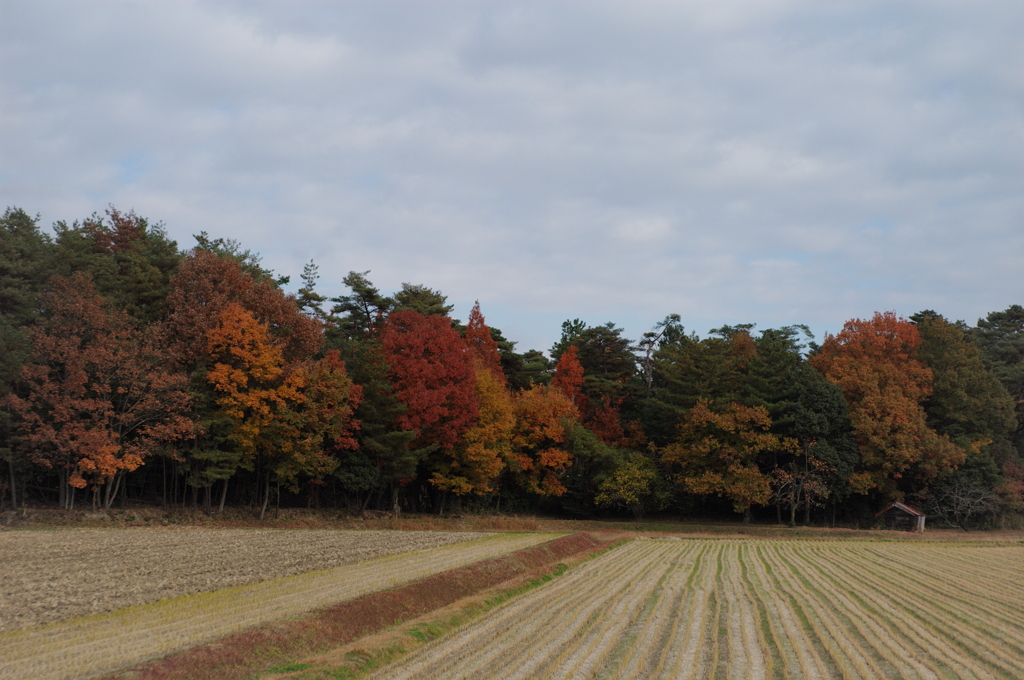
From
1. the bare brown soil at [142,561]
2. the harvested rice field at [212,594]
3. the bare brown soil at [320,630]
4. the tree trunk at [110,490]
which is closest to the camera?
the bare brown soil at [320,630]

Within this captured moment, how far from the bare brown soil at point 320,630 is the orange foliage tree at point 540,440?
33.4 metres

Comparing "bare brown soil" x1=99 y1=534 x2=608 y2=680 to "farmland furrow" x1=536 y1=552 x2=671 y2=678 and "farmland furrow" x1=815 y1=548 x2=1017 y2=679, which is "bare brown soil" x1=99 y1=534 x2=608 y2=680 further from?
"farmland furrow" x1=815 y1=548 x2=1017 y2=679

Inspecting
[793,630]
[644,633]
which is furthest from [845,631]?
[644,633]

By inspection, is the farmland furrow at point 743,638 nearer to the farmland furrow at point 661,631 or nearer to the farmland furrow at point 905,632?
the farmland furrow at point 661,631

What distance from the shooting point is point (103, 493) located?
135ft

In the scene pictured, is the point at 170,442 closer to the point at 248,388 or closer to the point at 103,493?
the point at 248,388

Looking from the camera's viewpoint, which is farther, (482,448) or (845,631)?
(482,448)

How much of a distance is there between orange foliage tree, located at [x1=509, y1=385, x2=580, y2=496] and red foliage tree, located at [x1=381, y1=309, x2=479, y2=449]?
823 cm

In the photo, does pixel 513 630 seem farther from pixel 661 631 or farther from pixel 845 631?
pixel 845 631

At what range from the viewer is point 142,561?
20938mm

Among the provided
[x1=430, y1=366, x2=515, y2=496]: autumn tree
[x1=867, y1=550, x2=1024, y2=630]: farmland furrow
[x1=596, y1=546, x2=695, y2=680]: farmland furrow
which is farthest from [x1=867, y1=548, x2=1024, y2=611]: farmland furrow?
[x1=430, y1=366, x2=515, y2=496]: autumn tree

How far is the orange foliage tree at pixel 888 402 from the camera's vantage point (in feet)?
165

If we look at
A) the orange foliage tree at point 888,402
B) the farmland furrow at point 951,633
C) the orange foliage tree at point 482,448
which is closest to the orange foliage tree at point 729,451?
the orange foliage tree at point 888,402

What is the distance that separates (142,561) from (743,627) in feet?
58.4
